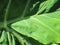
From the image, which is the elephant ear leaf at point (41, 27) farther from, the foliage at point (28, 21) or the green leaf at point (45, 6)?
the green leaf at point (45, 6)

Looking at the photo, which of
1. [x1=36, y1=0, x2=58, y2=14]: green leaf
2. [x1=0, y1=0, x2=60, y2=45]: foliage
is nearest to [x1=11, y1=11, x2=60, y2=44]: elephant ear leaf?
[x1=0, y1=0, x2=60, y2=45]: foliage

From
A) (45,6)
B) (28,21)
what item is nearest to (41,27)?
(28,21)

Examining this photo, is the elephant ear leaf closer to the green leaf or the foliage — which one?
the foliage

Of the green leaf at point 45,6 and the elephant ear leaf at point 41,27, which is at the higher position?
the green leaf at point 45,6

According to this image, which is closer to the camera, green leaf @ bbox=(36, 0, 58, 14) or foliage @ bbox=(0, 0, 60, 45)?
foliage @ bbox=(0, 0, 60, 45)

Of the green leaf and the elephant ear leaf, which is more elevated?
the green leaf

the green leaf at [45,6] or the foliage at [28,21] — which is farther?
the green leaf at [45,6]

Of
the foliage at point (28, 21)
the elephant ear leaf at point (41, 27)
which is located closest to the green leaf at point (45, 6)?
the foliage at point (28, 21)
